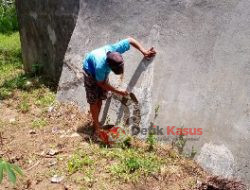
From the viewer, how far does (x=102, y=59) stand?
14.9ft

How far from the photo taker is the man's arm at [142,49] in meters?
4.62

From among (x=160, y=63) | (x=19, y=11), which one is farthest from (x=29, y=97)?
(x=160, y=63)

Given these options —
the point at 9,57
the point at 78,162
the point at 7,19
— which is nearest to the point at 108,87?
the point at 78,162

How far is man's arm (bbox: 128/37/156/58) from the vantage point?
4625mm

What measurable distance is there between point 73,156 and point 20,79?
2708mm

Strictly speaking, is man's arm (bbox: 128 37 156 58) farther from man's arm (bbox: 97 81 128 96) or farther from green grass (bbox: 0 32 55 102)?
green grass (bbox: 0 32 55 102)

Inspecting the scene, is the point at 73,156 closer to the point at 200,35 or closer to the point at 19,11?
the point at 200,35

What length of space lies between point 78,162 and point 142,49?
146 centimetres

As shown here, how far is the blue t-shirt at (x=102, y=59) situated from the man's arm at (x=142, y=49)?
6cm

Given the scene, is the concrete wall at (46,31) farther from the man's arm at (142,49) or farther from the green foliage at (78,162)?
the green foliage at (78,162)

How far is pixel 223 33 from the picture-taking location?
417cm

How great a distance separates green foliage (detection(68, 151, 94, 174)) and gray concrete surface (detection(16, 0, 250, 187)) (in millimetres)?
745

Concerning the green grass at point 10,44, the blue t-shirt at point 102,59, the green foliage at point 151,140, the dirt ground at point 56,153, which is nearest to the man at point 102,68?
the blue t-shirt at point 102,59

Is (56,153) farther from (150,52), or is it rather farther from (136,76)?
(150,52)
